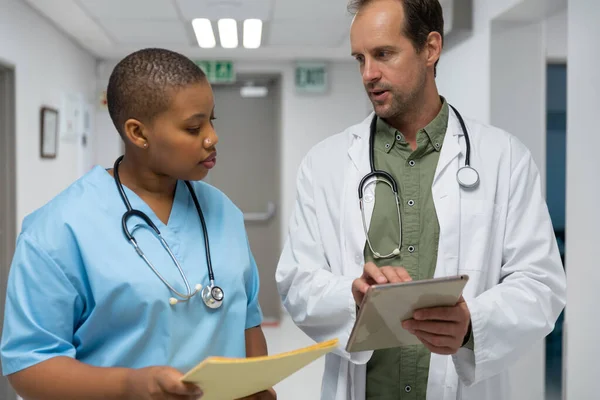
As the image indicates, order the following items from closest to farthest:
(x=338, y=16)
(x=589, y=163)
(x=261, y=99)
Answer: (x=589, y=163) < (x=338, y=16) < (x=261, y=99)

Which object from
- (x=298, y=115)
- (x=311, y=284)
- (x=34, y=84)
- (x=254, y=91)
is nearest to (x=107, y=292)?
(x=311, y=284)

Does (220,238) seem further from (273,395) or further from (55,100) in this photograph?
(55,100)

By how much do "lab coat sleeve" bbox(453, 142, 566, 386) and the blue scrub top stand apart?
0.44m

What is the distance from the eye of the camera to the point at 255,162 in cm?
542

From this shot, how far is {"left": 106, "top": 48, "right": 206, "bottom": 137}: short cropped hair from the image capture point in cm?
96

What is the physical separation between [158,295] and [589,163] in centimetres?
163

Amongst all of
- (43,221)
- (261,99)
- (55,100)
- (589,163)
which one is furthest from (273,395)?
(261,99)

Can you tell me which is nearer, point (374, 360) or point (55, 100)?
point (374, 360)

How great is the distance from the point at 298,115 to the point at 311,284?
421 centimetres

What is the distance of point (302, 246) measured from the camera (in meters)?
1.27

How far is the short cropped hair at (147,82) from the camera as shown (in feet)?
3.16

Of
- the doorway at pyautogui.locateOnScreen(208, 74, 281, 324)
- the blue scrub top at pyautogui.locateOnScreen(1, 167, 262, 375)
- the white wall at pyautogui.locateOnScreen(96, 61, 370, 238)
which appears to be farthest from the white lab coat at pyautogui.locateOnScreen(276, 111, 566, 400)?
the doorway at pyautogui.locateOnScreen(208, 74, 281, 324)

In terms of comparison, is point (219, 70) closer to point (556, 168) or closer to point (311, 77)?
point (311, 77)

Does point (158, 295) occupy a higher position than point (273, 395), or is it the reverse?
point (158, 295)
